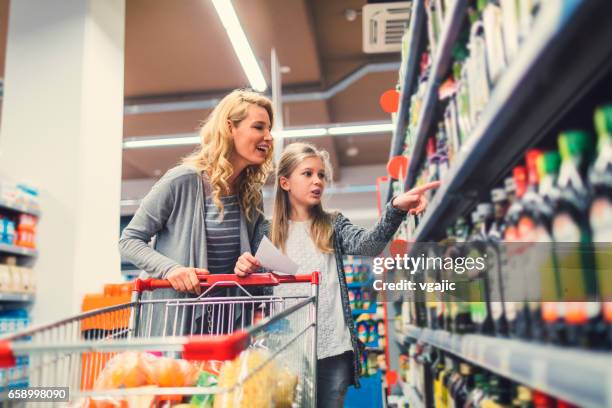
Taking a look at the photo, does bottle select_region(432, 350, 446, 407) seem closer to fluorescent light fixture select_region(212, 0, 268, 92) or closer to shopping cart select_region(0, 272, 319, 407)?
shopping cart select_region(0, 272, 319, 407)

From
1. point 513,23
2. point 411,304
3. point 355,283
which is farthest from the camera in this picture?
point 355,283

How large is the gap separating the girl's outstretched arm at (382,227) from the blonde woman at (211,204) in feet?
1.25

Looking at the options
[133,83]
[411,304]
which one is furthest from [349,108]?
[411,304]

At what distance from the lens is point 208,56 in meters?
5.82

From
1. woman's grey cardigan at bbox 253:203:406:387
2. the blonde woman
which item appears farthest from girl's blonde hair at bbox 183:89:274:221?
woman's grey cardigan at bbox 253:203:406:387

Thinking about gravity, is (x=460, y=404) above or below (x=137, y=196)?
below

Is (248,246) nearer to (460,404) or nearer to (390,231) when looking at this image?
(390,231)

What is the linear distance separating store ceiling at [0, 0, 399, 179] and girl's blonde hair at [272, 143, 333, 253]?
220cm

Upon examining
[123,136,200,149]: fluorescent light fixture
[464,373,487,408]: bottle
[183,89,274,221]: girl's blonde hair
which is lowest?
[464,373,487,408]: bottle

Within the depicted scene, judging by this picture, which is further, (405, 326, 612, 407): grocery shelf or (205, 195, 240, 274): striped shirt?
(205, 195, 240, 274): striped shirt

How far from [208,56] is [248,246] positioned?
4.46 m

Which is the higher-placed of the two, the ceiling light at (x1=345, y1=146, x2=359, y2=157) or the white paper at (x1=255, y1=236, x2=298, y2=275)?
the ceiling light at (x1=345, y1=146, x2=359, y2=157)

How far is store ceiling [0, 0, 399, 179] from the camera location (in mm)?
4961

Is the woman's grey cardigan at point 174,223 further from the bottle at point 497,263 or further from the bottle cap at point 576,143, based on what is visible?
the bottle cap at point 576,143
